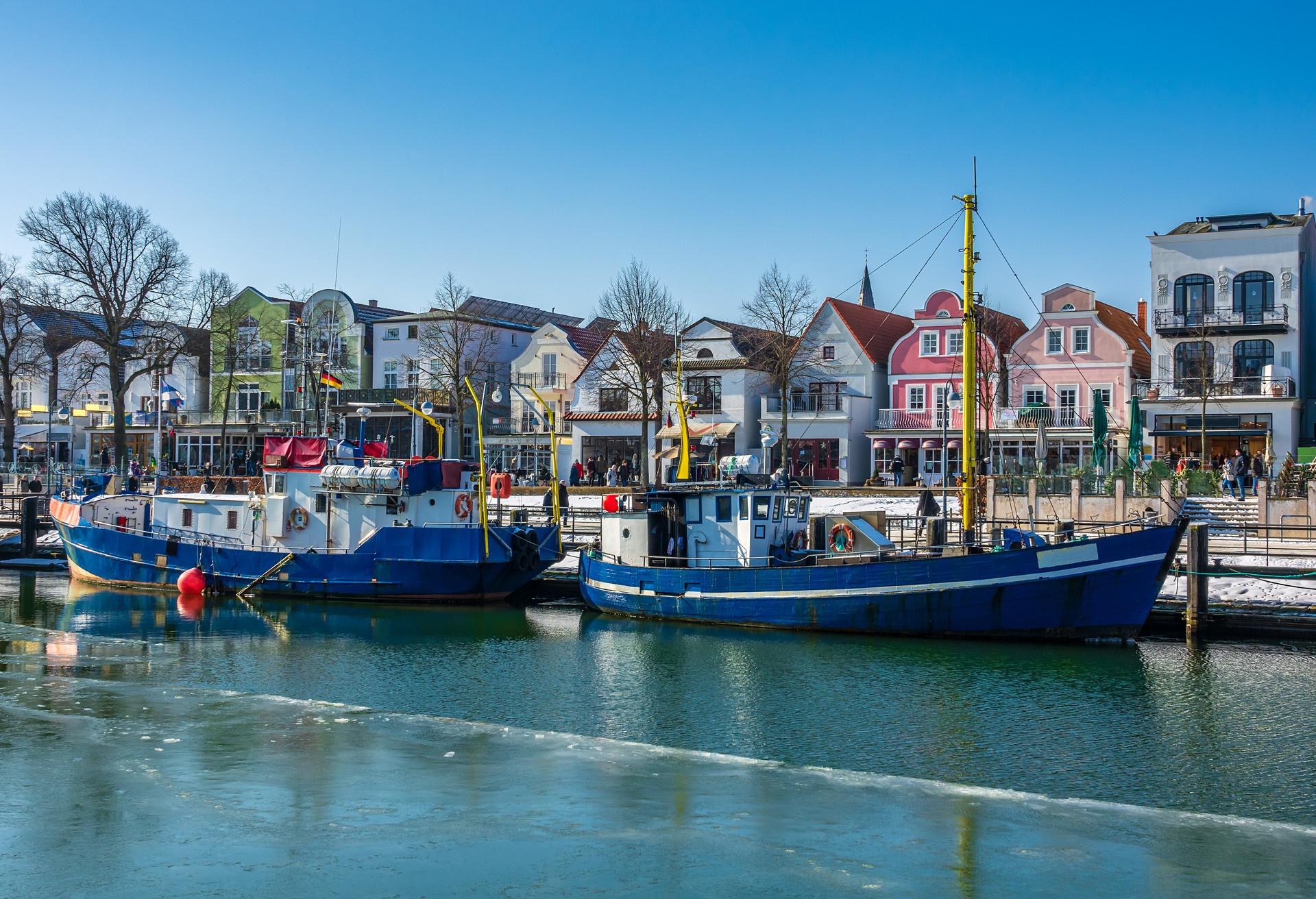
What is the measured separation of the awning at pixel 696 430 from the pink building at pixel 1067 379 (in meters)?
12.3

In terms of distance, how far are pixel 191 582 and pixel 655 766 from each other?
22904 millimetres

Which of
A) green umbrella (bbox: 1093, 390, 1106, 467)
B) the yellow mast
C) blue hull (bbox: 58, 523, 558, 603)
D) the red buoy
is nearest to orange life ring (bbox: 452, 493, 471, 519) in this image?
blue hull (bbox: 58, 523, 558, 603)

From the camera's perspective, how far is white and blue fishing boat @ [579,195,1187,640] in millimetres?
23562

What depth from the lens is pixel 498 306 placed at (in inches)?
2771

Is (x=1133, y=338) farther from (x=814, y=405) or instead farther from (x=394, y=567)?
(x=394, y=567)

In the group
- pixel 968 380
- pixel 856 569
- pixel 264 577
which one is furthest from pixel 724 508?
pixel 264 577

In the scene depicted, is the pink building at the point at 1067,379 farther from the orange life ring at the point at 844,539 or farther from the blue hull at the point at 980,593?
the blue hull at the point at 980,593

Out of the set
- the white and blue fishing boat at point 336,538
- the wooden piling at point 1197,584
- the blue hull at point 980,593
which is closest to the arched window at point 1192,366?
the wooden piling at point 1197,584

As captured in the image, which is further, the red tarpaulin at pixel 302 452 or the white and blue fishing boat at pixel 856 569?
the red tarpaulin at pixel 302 452

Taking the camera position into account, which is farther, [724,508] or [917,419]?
[917,419]

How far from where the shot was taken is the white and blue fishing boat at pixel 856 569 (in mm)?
23562

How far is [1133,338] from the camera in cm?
5450

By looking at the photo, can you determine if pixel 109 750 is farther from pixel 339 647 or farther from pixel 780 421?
pixel 780 421

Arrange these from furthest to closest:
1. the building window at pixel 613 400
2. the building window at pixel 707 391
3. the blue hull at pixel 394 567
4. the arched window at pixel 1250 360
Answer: the building window at pixel 613 400 < the building window at pixel 707 391 < the arched window at pixel 1250 360 < the blue hull at pixel 394 567
